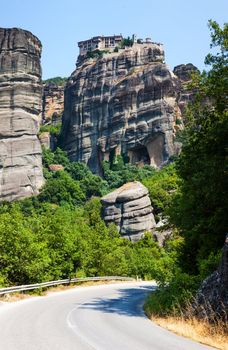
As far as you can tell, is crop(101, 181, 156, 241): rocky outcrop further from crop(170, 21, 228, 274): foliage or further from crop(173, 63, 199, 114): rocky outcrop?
crop(170, 21, 228, 274): foliage

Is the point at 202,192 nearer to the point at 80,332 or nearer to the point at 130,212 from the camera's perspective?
the point at 80,332

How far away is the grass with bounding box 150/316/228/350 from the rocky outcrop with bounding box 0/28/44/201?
8998cm

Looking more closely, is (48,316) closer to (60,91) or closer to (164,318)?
(164,318)

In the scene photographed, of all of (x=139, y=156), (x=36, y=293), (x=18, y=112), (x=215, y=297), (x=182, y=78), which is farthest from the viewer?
(x=182, y=78)

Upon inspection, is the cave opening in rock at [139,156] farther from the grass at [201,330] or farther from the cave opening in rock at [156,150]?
the grass at [201,330]

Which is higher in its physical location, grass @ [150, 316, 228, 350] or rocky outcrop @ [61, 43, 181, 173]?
rocky outcrop @ [61, 43, 181, 173]

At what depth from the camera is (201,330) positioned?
38.9ft

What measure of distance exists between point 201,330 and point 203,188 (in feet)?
25.9

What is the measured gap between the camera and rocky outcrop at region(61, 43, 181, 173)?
398 ft

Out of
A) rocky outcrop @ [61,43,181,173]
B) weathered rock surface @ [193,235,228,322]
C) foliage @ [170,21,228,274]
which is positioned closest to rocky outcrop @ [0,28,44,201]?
→ rocky outcrop @ [61,43,181,173]

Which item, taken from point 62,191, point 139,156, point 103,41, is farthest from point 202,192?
point 103,41

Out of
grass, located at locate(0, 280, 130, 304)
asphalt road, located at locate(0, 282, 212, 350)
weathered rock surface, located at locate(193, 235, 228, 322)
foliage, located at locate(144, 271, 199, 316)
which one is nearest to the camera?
asphalt road, located at locate(0, 282, 212, 350)

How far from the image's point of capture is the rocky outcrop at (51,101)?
185000 mm

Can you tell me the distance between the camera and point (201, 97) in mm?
21922
